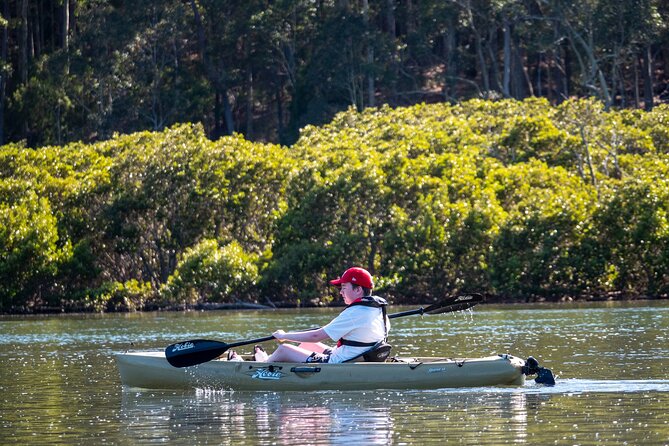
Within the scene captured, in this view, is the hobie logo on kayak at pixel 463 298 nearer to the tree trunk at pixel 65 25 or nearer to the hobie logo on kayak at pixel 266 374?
the hobie logo on kayak at pixel 266 374

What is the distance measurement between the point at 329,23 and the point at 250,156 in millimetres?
24724

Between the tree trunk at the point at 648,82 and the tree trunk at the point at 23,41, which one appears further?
the tree trunk at the point at 23,41

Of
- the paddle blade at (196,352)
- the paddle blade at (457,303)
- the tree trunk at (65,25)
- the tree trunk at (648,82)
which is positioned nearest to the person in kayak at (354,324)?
the paddle blade at (196,352)

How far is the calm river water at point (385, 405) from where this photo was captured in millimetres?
14875

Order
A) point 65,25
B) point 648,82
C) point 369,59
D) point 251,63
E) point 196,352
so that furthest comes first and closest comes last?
1. point 251,63
2. point 65,25
3. point 369,59
4. point 648,82
5. point 196,352

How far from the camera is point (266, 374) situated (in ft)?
63.1

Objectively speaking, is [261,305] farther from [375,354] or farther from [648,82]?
[648,82]

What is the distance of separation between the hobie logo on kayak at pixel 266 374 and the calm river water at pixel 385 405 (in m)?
0.24

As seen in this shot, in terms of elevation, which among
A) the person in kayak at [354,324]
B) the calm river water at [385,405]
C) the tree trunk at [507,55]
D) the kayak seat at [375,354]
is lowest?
the calm river water at [385,405]

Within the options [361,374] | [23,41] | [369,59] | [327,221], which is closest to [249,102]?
[369,59]

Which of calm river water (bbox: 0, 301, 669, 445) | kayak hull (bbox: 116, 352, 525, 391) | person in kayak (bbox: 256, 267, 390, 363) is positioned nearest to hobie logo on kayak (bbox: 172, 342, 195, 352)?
kayak hull (bbox: 116, 352, 525, 391)

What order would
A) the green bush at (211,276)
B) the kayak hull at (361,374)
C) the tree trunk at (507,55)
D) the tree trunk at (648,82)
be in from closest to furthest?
the kayak hull at (361,374)
the green bush at (211,276)
the tree trunk at (648,82)
the tree trunk at (507,55)

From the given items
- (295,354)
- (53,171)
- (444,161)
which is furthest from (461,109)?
(295,354)

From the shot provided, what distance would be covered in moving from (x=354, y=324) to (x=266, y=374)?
156cm
